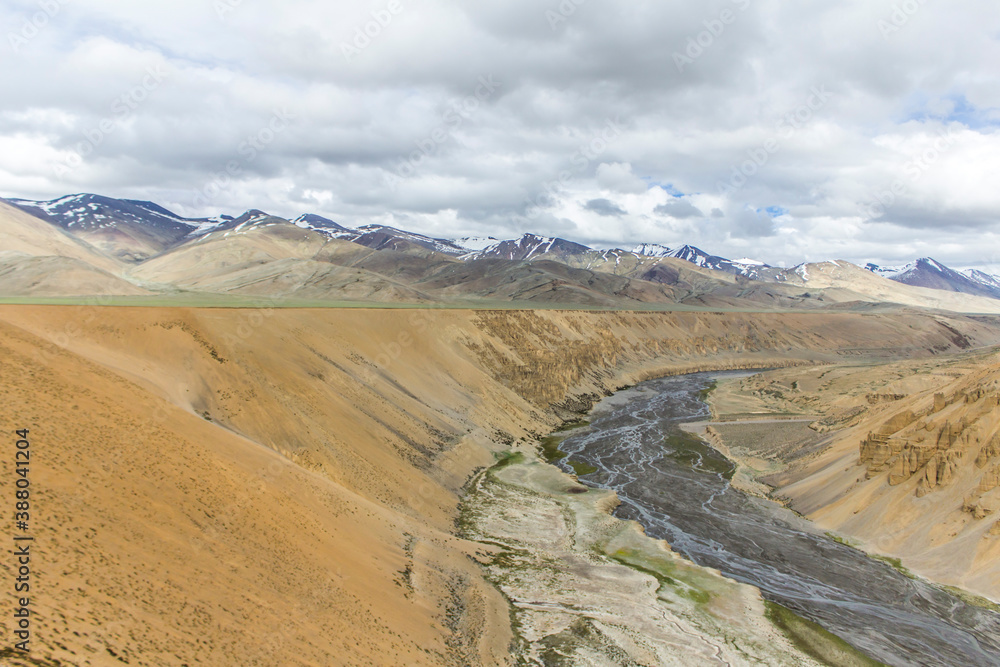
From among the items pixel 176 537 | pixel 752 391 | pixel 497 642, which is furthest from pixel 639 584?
pixel 752 391

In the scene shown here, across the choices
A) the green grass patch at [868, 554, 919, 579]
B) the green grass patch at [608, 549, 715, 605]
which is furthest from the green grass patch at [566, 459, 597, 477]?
the green grass patch at [868, 554, 919, 579]

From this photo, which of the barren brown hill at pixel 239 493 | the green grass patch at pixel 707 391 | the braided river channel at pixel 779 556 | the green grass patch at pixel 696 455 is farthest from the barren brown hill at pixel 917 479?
the green grass patch at pixel 707 391

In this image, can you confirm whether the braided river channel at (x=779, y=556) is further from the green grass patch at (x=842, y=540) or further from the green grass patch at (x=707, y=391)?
the green grass patch at (x=707, y=391)

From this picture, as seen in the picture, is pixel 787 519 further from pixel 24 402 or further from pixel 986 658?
pixel 24 402

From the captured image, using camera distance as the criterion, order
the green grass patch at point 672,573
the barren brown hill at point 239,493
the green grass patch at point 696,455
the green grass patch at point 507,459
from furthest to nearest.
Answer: the green grass patch at point 696,455 → the green grass patch at point 507,459 → the green grass patch at point 672,573 → the barren brown hill at point 239,493

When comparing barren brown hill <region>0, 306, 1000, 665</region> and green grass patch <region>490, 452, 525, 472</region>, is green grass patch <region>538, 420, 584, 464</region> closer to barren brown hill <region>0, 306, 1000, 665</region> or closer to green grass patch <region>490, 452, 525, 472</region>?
green grass patch <region>490, 452, 525, 472</region>

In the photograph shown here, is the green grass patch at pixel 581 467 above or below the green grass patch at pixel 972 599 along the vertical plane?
below
